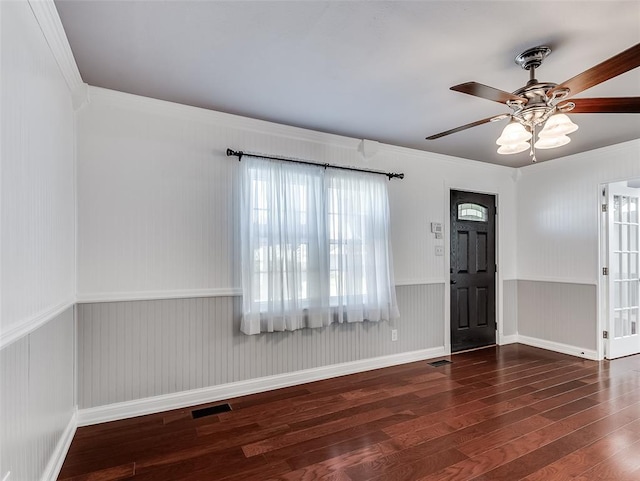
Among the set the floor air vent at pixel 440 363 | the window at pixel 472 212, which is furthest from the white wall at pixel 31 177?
the window at pixel 472 212

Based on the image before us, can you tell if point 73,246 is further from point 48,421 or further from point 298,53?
point 298,53

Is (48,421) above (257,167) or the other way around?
the other way around

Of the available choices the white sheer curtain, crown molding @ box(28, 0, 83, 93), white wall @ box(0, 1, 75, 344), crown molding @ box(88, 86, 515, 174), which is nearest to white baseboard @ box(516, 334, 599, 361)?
the white sheer curtain

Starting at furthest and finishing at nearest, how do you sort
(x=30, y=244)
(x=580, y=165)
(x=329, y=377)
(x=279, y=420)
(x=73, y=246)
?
(x=580, y=165) < (x=329, y=377) < (x=279, y=420) < (x=73, y=246) < (x=30, y=244)

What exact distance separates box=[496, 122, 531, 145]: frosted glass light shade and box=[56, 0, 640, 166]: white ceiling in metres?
0.43

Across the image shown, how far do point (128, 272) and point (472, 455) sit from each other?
277 cm

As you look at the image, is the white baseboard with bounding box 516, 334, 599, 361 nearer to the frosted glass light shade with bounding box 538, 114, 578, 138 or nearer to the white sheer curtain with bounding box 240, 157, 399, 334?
the white sheer curtain with bounding box 240, 157, 399, 334

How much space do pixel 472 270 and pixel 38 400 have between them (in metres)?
4.60

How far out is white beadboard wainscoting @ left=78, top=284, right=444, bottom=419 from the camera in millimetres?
2732

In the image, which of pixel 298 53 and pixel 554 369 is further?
pixel 554 369

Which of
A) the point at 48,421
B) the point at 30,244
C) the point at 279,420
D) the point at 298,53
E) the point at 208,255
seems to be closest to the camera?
the point at 30,244

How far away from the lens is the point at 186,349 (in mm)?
3051

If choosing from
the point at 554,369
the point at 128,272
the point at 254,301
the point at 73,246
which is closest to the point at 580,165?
the point at 554,369

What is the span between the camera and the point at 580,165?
4473 mm
